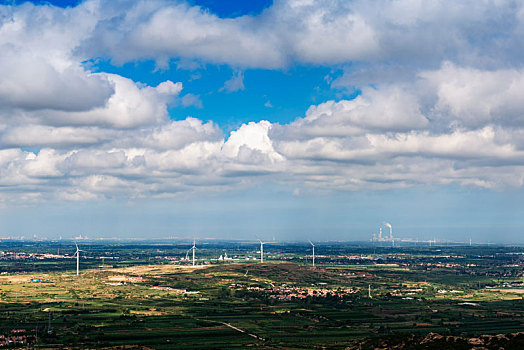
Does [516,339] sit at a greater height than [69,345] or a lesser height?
greater

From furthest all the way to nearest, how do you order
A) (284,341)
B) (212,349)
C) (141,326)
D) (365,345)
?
(141,326), (284,341), (212,349), (365,345)

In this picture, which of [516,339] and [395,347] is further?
[395,347]

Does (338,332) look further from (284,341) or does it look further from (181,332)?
(181,332)

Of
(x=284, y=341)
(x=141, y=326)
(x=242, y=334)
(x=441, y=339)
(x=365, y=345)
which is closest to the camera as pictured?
(x=441, y=339)

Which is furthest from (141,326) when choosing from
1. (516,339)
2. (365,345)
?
(516,339)

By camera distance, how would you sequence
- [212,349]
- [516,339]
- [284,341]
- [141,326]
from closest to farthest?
[516,339]
[212,349]
[284,341]
[141,326]

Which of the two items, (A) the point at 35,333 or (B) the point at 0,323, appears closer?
(A) the point at 35,333

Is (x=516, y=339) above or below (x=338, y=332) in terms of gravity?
above

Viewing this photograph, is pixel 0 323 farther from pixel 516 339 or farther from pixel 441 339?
pixel 516 339

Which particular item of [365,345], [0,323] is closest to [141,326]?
[0,323]
